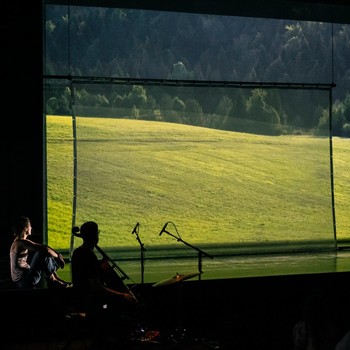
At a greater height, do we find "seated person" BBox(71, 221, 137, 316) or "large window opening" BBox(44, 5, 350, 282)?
"large window opening" BBox(44, 5, 350, 282)

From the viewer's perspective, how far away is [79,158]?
34.0 feet

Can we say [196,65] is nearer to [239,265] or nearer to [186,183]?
[186,183]

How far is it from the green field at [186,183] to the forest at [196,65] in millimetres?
197

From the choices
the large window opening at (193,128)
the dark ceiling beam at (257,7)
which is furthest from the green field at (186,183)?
the dark ceiling beam at (257,7)

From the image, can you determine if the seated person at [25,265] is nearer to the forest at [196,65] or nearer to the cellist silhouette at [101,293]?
the cellist silhouette at [101,293]

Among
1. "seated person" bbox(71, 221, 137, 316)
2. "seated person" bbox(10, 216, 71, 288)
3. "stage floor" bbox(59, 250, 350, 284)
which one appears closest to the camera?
"seated person" bbox(71, 221, 137, 316)

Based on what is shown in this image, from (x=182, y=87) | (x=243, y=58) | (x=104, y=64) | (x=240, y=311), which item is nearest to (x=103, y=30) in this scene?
(x=104, y=64)

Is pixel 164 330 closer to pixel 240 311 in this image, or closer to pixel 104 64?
pixel 240 311

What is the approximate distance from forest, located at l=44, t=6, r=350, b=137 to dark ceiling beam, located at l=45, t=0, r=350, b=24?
8cm

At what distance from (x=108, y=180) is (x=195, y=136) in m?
1.28

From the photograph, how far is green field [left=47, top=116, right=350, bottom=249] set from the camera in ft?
33.9

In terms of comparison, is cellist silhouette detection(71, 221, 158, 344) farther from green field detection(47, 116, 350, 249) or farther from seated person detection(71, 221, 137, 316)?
green field detection(47, 116, 350, 249)

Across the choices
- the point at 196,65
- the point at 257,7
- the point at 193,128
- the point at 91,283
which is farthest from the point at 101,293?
the point at 257,7

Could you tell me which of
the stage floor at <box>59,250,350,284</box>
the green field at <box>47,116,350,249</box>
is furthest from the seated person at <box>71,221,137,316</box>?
the green field at <box>47,116,350,249</box>
